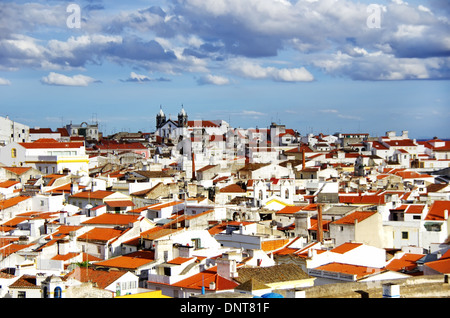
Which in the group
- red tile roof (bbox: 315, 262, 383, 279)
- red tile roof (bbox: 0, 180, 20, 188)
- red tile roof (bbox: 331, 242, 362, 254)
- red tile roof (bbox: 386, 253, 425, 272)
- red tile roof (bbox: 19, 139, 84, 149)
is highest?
red tile roof (bbox: 19, 139, 84, 149)

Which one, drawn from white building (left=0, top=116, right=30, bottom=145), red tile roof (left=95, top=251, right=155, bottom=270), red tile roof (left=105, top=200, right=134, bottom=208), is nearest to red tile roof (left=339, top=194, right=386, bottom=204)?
red tile roof (left=105, top=200, right=134, bottom=208)

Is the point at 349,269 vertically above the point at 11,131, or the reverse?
the point at 11,131

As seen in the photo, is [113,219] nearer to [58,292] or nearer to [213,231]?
[213,231]

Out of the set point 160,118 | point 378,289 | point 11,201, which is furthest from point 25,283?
point 160,118

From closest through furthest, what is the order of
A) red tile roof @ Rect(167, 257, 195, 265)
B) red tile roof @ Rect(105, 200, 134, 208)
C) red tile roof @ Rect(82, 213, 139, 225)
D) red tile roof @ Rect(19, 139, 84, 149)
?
red tile roof @ Rect(167, 257, 195, 265)
red tile roof @ Rect(82, 213, 139, 225)
red tile roof @ Rect(105, 200, 134, 208)
red tile roof @ Rect(19, 139, 84, 149)

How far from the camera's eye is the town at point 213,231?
723 inches

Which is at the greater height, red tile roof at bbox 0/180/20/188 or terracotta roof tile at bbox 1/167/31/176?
terracotta roof tile at bbox 1/167/31/176

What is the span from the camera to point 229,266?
18953 millimetres

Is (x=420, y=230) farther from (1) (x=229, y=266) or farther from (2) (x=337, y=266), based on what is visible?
(1) (x=229, y=266)

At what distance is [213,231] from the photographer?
2870 cm

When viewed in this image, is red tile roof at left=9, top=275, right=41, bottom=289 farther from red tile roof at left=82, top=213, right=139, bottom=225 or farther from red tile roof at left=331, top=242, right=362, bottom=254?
red tile roof at left=82, top=213, right=139, bottom=225

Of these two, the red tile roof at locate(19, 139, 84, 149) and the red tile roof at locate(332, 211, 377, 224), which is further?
the red tile roof at locate(19, 139, 84, 149)

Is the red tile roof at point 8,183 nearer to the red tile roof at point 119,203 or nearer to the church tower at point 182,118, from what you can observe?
the red tile roof at point 119,203

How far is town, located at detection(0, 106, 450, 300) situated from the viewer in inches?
723
